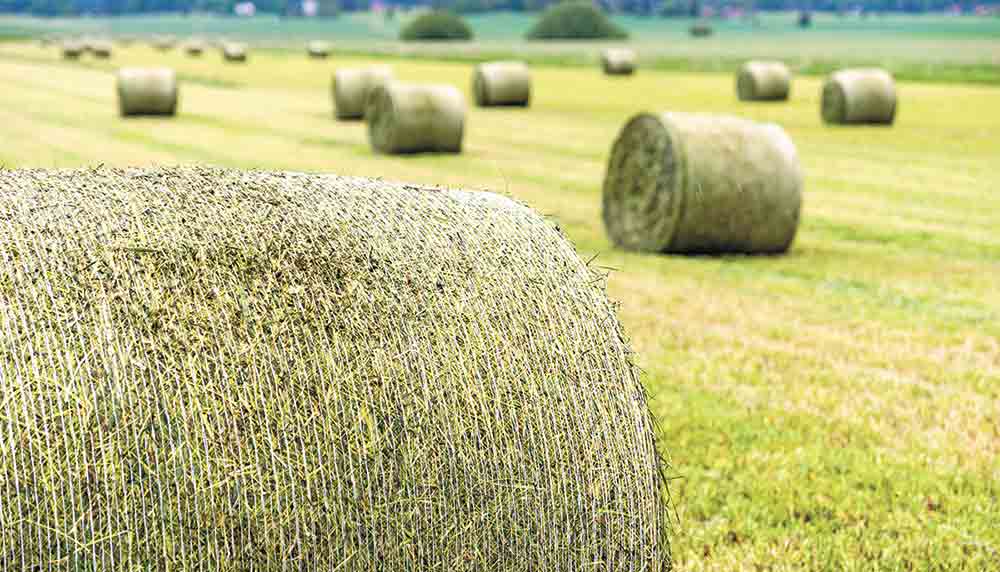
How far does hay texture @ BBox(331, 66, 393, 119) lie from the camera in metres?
27.5

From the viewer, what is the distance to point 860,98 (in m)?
26.4

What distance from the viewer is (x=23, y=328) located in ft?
10.0

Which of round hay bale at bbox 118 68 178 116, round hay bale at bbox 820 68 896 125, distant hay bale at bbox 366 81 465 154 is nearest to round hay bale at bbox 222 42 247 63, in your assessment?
round hay bale at bbox 118 68 178 116

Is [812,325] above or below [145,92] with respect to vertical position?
above

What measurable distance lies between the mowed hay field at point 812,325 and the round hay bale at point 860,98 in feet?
3.38

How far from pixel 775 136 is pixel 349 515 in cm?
979

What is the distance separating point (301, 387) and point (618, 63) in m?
46.7

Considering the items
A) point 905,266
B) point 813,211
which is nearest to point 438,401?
point 905,266

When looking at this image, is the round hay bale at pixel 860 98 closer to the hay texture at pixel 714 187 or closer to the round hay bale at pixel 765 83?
the round hay bale at pixel 765 83

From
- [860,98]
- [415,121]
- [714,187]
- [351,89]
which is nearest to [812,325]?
[714,187]

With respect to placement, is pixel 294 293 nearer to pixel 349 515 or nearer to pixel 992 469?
pixel 349 515

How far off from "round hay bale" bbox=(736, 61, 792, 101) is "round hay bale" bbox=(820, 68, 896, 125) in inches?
231

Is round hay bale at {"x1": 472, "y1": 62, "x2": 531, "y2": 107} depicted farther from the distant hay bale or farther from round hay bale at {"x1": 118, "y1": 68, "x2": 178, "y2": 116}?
the distant hay bale

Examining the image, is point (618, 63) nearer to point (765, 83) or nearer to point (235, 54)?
point (765, 83)
